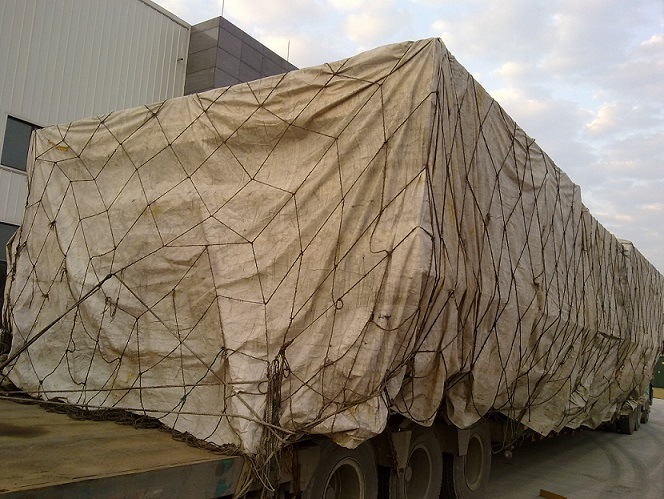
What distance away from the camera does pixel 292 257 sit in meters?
4.42

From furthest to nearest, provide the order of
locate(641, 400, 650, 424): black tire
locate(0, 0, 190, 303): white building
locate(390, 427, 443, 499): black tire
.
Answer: locate(641, 400, 650, 424): black tire < locate(0, 0, 190, 303): white building < locate(390, 427, 443, 499): black tire

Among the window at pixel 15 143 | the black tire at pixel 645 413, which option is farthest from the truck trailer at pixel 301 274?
the black tire at pixel 645 413

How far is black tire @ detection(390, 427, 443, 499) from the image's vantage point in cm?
540

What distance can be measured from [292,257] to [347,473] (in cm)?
164

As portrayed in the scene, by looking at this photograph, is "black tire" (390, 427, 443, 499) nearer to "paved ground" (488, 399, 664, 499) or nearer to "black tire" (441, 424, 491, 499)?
"black tire" (441, 424, 491, 499)

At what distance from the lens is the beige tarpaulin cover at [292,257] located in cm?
412

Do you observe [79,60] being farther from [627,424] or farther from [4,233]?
[627,424]

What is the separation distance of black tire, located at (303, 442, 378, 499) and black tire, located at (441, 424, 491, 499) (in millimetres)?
1437

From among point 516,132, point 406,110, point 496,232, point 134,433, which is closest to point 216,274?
point 134,433

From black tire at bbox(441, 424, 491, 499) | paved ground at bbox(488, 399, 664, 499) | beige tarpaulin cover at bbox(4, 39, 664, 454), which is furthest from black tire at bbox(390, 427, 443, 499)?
paved ground at bbox(488, 399, 664, 499)

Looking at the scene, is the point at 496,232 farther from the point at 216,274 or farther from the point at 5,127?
the point at 5,127

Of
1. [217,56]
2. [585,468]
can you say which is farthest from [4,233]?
[585,468]

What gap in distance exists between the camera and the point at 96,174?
225 inches

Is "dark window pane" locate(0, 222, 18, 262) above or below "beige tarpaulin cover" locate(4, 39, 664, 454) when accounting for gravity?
above
